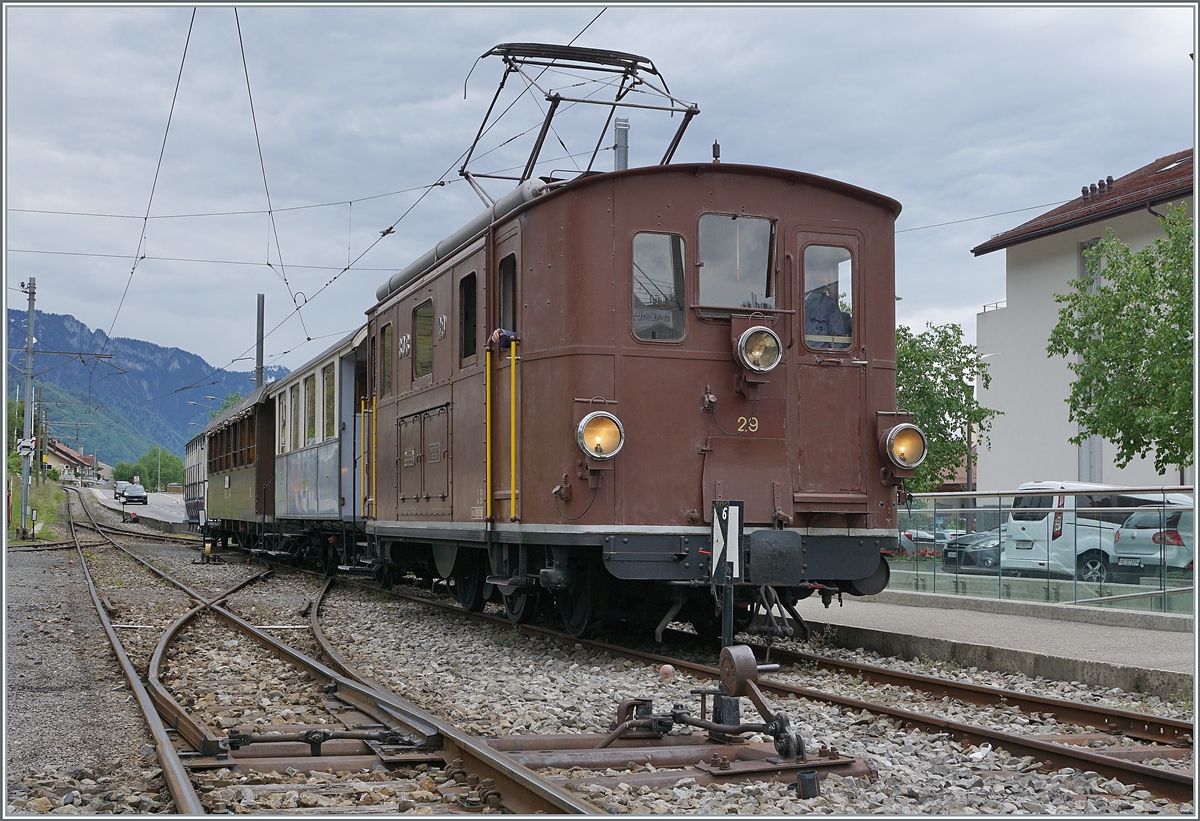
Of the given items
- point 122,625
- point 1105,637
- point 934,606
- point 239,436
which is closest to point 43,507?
point 239,436

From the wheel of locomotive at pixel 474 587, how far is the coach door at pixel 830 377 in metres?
4.35

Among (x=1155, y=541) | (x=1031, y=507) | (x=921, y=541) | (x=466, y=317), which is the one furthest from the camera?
(x=921, y=541)

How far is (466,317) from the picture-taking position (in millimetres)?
10789

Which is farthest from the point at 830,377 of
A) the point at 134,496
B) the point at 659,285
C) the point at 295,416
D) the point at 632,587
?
the point at 134,496

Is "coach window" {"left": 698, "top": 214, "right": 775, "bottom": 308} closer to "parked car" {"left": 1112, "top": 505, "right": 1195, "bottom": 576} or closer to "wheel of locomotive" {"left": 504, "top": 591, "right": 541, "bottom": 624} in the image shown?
"wheel of locomotive" {"left": 504, "top": 591, "right": 541, "bottom": 624}

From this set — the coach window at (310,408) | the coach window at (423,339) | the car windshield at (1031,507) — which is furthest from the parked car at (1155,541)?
the coach window at (310,408)

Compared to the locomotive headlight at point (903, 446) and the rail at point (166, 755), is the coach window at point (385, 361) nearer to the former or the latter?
the rail at point (166, 755)

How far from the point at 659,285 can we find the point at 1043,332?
27.1m

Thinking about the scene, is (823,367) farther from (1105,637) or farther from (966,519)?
(966,519)

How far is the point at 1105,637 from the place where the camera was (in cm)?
1008

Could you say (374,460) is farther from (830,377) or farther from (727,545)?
(727,545)

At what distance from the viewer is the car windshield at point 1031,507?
41.5 feet

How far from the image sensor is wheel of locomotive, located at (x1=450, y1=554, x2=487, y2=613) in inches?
484

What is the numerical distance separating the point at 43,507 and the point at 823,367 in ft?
146
